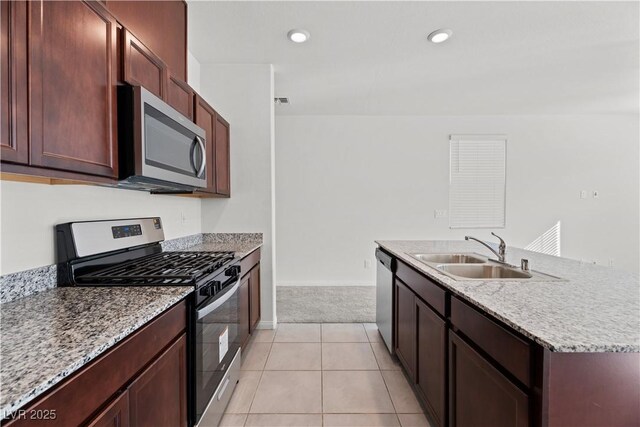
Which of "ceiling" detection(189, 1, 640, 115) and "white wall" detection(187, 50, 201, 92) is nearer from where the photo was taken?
"ceiling" detection(189, 1, 640, 115)

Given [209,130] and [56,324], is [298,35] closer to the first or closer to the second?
[209,130]

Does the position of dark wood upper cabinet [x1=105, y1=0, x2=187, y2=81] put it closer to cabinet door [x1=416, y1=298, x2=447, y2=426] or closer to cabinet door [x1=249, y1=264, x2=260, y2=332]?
cabinet door [x1=249, y1=264, x2=260, y2=332]

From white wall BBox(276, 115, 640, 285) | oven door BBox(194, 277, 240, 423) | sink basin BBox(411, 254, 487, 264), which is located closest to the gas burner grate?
oven door BBox(194, 277, 240, 423)

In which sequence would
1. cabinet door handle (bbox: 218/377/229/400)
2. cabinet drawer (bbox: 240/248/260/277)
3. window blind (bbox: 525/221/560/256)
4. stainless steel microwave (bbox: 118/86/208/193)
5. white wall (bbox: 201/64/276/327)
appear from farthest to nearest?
window blind (bbox: 525/221/560/256) < white wall (bbox: 201/64/276/327) < cabinet drawer (bbox: 240/248/260/277) < cabinet door handle (bbox: 218/377/229/400) < stainless steel microwave (bbox: 118/86/208/193)

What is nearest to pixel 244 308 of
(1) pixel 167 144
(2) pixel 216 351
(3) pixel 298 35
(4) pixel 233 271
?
(4) pixel 233 271

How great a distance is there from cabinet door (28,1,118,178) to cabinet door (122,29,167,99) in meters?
0.06

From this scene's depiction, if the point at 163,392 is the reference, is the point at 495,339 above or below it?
above

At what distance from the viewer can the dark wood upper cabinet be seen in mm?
1483

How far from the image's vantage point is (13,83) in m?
0.83

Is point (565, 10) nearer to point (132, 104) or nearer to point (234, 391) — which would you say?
point (132, 104)

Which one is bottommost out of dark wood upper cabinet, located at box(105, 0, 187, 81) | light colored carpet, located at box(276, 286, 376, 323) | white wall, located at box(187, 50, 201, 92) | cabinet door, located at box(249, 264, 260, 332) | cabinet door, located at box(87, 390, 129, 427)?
light colored carpet, located at box(276, 286, 376, 323)

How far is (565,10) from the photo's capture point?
2096 millimetres

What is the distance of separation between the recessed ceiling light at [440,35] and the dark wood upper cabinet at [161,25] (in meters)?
1.91

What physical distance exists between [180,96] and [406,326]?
7.03 ft
